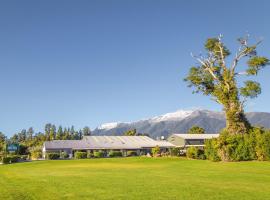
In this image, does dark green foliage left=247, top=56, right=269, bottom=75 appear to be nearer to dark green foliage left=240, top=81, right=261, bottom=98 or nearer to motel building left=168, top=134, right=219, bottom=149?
dark green foliage left=240, top=81, right=261, bottom=98

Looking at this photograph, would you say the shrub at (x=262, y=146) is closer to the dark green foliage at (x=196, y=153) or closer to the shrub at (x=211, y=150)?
the shrub at (x=211, y=150)

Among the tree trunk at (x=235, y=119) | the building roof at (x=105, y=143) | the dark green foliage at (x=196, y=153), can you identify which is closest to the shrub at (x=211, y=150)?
the dark green foliage at (x=196, y=153)

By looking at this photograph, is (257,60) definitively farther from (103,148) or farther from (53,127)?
(53,127)

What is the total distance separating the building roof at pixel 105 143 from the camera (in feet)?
291

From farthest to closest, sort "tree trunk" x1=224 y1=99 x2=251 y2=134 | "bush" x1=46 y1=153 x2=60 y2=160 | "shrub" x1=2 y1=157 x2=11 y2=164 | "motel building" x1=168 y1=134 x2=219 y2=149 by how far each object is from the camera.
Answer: "motel building" x1=168 y1=134 x2=219 y2=149, "bush" x1=46 y1=153 x2=60 y2=160, "shrub" x1=2 y1=157 x2=11 y2=164, "tree trunk" x1=224 y1=99 x2=251 y2=134

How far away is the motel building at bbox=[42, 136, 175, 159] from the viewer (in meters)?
87.5

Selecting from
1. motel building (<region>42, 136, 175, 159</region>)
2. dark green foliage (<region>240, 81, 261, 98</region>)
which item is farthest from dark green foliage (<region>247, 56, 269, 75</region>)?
motel building (<region>42, 136, 175, 159</region>)

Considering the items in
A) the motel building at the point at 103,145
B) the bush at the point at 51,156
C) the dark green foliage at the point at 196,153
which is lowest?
the dark green foliage at the point at 196,153

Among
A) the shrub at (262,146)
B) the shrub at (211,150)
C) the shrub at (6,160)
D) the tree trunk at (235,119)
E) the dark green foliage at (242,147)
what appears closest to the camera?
the shrub at (262,146)

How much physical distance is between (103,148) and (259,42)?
48.8m

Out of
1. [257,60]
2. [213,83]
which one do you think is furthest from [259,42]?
[213,83]

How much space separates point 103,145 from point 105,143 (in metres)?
2.17

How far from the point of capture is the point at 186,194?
619 inches


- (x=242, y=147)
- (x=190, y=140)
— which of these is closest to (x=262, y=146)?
(x=242, y=147)
